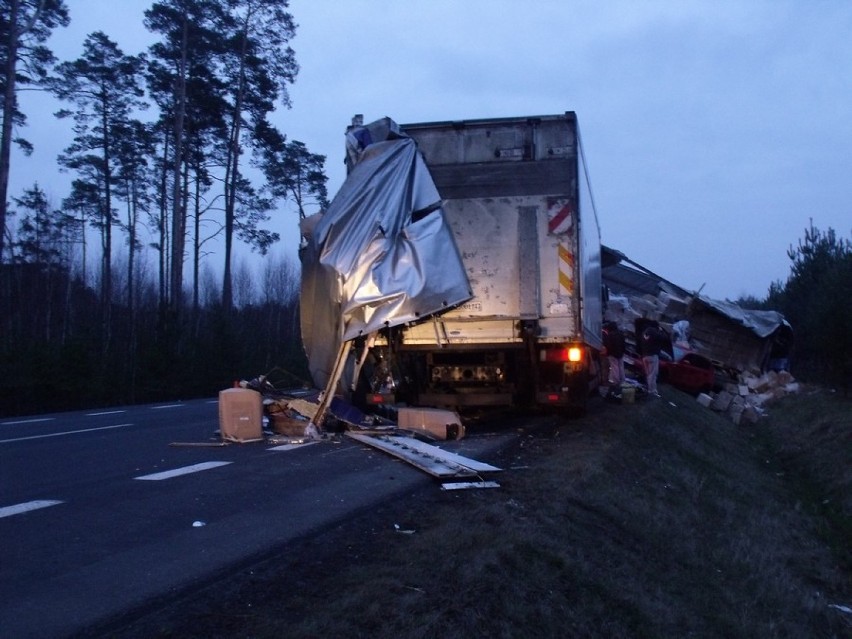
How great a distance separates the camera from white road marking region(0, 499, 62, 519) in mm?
7371

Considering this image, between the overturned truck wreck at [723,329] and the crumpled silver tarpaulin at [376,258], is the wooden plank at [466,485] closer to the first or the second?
the crumpled silver tarpaulin at [376,258]

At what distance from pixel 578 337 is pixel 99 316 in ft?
131

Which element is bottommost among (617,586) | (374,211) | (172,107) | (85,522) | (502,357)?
(617,586)

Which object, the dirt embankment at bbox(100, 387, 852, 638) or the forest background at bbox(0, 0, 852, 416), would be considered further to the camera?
the forest background at bbox(0, 0, 852, 416)

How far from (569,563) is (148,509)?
130 inches

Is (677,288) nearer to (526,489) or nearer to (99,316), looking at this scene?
(526,489)

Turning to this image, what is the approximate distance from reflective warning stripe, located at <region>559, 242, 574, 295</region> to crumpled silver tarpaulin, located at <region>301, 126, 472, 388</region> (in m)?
1.40

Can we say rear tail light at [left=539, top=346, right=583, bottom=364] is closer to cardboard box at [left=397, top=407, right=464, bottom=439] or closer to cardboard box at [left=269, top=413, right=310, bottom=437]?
cardboard box at [left=397, top=407, right=464, bottom=439]

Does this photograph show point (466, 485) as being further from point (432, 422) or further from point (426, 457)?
point (432, 422)

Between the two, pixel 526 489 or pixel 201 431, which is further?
pixel 201 431

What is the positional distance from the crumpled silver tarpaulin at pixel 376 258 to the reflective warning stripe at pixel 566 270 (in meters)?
1.40

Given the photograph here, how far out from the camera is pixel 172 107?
127ft

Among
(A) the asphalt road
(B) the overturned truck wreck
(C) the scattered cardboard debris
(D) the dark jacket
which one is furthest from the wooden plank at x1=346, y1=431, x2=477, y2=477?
(B) the overturned truck wreck

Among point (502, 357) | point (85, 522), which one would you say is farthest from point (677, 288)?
point (85, 522)
